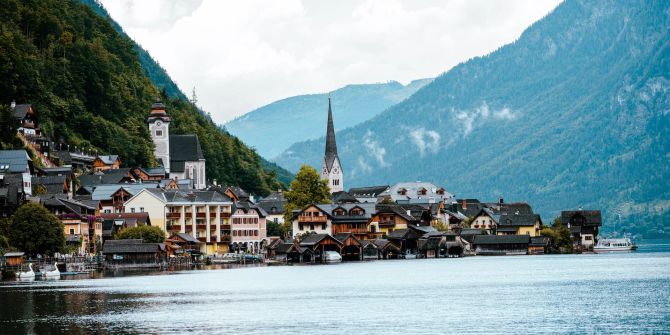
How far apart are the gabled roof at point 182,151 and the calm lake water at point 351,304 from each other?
3502 inches

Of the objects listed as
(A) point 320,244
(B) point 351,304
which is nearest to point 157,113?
(A) point 320,244

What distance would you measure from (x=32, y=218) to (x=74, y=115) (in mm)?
65834

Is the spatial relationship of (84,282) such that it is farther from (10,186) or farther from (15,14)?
(15,14)

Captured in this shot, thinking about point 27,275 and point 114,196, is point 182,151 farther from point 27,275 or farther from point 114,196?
point 27,275

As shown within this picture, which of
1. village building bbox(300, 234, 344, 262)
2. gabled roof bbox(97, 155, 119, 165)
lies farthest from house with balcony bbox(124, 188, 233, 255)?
gabled roof bbox(97, 155, 119, 165)

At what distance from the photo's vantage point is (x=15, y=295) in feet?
245

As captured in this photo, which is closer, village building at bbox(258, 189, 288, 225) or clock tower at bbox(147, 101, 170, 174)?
village building at bbox(258, 189, 288, 225)

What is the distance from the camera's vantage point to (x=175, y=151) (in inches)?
7426

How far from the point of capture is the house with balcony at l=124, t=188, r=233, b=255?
141000 mm

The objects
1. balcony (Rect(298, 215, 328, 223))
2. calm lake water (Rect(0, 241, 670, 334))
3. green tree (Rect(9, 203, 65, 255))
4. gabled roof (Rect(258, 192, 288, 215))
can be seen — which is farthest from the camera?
gabled roof (Rect(258, 192, 288, 215))

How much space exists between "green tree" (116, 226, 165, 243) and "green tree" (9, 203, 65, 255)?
67.0 ft

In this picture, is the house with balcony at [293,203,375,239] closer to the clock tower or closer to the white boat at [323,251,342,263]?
the white boat at [323,251,342,263]

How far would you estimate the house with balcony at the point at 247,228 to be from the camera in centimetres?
15125

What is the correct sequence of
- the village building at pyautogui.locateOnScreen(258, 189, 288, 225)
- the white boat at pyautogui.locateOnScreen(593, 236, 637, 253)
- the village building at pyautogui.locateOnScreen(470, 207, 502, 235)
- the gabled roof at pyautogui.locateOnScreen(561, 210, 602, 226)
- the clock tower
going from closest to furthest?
the village building at pyautogui.locateOnScreen(258, 189, 288, 225) → the village building at pyautogui.locateOnScreen(470, 207, 502, 235) → the white boat at pyautogui.locateOnScreen(593, 236, 637, 253) → the clock tower → the gabled roof at pyautogui.locateOnScreen(561, 210, 602, 226)
